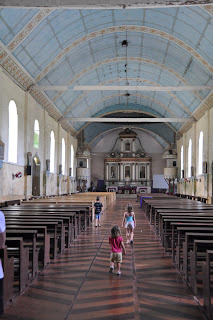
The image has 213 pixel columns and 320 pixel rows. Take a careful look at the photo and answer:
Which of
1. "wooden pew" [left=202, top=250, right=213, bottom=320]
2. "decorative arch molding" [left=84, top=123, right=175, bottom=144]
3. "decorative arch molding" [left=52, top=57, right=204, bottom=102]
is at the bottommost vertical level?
"wooden pew" [left=202, top=250, right=213, bottom=320]

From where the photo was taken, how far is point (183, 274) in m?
6.38

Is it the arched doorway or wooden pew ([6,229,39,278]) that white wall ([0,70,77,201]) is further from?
wooden pew ([6,229,39,278])

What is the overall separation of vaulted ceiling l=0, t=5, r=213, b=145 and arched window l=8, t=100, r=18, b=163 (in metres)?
1.45

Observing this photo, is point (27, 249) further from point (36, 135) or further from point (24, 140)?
point (36, 135)

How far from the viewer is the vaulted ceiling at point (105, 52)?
15852mm

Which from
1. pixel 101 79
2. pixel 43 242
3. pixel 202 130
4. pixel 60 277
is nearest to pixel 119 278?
pixel 60 277

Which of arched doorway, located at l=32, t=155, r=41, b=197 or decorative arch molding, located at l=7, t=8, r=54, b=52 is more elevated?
decorative arch molding, located at l=7, t=8, r=54, b=52

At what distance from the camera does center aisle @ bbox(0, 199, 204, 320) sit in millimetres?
4438

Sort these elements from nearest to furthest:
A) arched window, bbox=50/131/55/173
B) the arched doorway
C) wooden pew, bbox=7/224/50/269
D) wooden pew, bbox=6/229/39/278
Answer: wooden pew, bbox=6/229/39/278 < wooden pew, bbox=7/224/50/269 < the arched doorway < arched window, bbox=50/131/55/173

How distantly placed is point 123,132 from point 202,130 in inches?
794

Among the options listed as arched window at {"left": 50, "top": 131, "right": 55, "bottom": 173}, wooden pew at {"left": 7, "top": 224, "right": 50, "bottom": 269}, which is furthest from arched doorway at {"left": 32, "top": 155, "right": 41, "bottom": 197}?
wooden pew at {"left": 7, "top": 224, "right": 50, "bottom": 269}

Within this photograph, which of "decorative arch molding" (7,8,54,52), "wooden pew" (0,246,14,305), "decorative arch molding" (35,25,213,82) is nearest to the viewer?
"wooden pew" (0,246,14,305)

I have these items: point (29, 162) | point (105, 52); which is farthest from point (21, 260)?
point (105, 52)

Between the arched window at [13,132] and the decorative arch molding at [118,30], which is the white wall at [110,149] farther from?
the arched window at [13,132]
